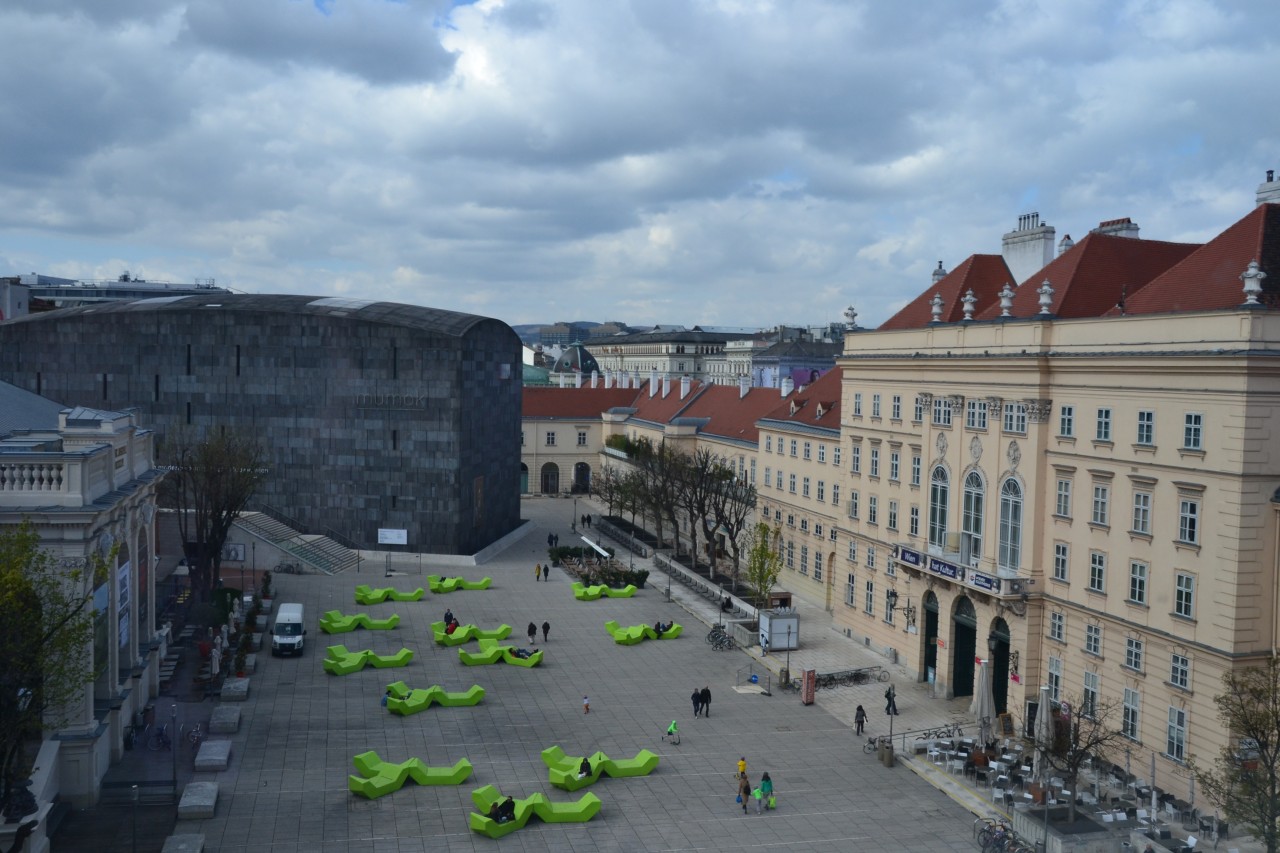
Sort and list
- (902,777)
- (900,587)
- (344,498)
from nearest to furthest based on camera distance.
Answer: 1. (902,777)
2. (900,587)
3. (344,498)

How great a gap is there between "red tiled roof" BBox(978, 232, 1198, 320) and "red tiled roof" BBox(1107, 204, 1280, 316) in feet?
12.6

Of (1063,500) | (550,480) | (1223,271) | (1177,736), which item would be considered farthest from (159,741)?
(550,480)

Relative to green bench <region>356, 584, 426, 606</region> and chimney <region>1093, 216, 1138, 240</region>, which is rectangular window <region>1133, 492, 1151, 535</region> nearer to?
chimney <region>1093, 216, 1138, 240</region>

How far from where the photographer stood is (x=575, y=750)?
40.9 meters

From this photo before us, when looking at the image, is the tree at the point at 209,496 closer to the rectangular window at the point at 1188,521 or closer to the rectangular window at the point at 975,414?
the rectangular window at the point at 975,414

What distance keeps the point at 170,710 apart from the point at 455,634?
16167mm

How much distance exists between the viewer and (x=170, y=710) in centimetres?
4328

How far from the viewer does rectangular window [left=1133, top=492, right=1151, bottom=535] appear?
125 feet

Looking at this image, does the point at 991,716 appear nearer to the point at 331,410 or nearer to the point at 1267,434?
the point at 1267,434

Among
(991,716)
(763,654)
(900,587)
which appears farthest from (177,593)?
(991,716)

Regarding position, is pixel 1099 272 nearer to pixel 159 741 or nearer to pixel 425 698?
pixel 425 698

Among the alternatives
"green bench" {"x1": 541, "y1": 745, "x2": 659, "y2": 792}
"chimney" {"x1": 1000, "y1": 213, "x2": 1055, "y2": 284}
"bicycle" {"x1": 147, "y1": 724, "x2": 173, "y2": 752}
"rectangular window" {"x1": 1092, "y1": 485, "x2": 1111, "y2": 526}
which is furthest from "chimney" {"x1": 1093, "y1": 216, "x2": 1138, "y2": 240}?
"bicycle" {"x1": 147, "y1": 724, "x2": 173, "y2": 752}

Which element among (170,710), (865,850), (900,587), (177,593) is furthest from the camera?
(177,593)

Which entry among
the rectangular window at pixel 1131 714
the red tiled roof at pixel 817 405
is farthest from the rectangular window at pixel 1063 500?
the red tiled roof at pixel 817 405
